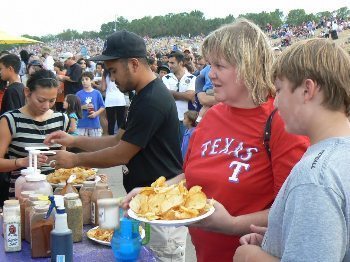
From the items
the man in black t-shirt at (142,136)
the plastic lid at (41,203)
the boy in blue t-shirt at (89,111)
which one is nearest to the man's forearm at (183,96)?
the boy in blue t-shirt at (89,111)

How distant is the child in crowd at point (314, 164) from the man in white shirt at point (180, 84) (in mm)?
6239

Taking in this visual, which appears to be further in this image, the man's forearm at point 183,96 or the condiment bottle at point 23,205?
the man's forearm at point 183,96

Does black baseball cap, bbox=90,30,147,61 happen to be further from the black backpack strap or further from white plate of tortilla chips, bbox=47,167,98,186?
the black backpack strap

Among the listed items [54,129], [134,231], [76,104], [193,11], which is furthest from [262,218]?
[193,11]

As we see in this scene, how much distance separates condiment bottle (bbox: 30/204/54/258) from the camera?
85.8 inches

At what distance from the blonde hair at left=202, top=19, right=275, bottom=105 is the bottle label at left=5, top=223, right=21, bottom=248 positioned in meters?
1.21

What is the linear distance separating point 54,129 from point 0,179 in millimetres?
603

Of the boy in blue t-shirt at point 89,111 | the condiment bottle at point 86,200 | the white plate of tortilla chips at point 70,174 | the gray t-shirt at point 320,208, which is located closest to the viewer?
the gray t-shirt at point 320,208

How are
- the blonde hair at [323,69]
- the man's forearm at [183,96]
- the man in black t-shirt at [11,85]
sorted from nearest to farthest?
the blonde hair at [323,69] < the man in black t-shirt at [11,85] < the man's forearm at [183,96]

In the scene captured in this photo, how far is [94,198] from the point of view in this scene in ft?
8.50

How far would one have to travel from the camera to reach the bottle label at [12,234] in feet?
7.36

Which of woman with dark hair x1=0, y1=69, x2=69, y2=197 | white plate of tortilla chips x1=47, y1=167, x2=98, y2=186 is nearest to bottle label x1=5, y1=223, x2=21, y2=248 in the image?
white plate of tortilla chips x1=47, y1=167, x2=98, y2=186

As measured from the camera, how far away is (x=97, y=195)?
2.57m

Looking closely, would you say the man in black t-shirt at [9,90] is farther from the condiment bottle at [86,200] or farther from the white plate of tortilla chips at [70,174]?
the condiment bottle at [86,200]
